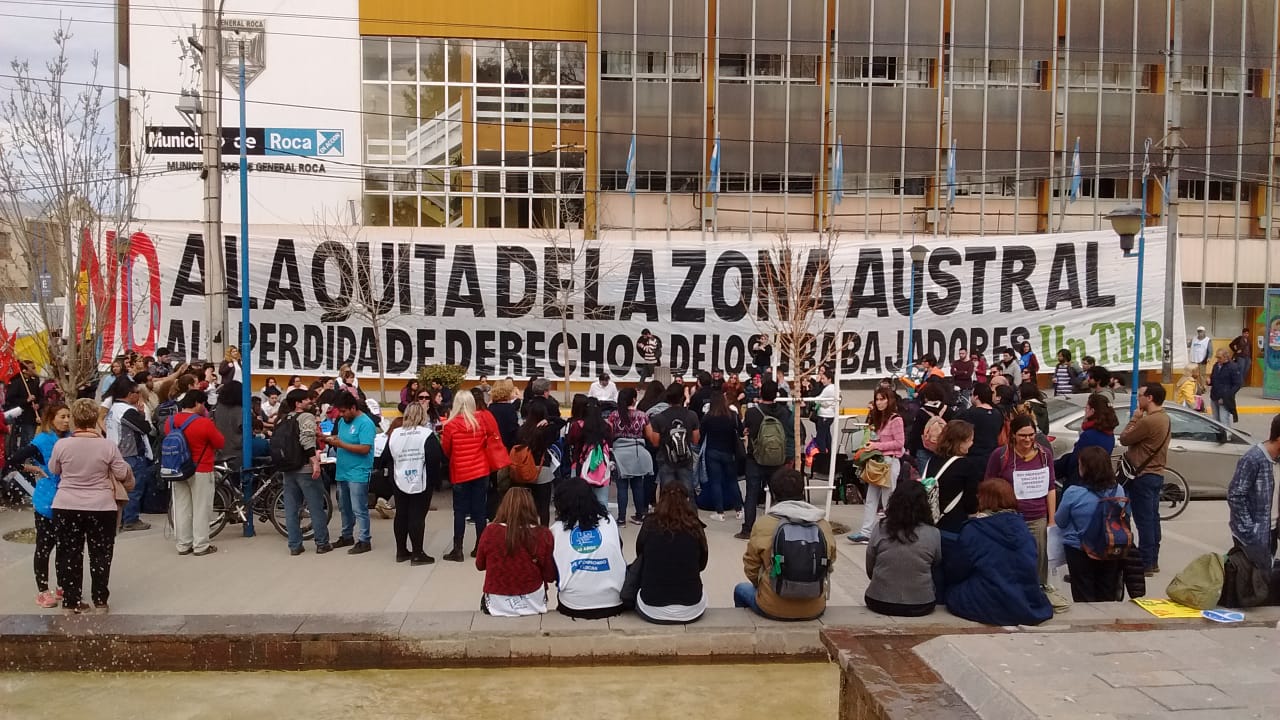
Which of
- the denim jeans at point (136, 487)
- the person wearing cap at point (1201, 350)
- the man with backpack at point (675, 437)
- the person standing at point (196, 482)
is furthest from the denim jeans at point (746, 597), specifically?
the person wearing cap at point (1201, 350)

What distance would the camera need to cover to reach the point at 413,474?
898cm

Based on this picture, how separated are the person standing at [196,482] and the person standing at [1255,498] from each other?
8184mm

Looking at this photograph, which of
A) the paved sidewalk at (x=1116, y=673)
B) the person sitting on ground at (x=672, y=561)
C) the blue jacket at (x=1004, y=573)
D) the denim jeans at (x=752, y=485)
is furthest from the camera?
the denim jeans at (x=752, y=485)

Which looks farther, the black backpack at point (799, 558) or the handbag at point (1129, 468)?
the handbag at point (1129, 468)

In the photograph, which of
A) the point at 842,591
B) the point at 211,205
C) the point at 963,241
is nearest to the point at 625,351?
the point at 963,241

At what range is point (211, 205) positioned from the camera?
12.5 m

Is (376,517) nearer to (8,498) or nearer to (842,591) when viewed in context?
(8,498)

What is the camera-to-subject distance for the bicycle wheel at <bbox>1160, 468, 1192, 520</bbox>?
449 inches

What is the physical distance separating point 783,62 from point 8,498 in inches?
857

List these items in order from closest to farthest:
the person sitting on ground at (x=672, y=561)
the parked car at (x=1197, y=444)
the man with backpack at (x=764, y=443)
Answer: the person sitting on ground at (x=672, y=561) < the man with backpack at (x=764, y=443) < the parked car at (x=1197, y=444)

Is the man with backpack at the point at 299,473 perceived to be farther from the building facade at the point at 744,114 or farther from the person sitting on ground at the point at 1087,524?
the building facade at the point at 744,114

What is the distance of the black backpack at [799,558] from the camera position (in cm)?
671

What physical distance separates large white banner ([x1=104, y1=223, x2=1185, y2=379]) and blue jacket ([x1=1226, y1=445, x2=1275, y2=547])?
15.9 m

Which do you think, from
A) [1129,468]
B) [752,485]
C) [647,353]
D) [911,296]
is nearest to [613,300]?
[647,353]
